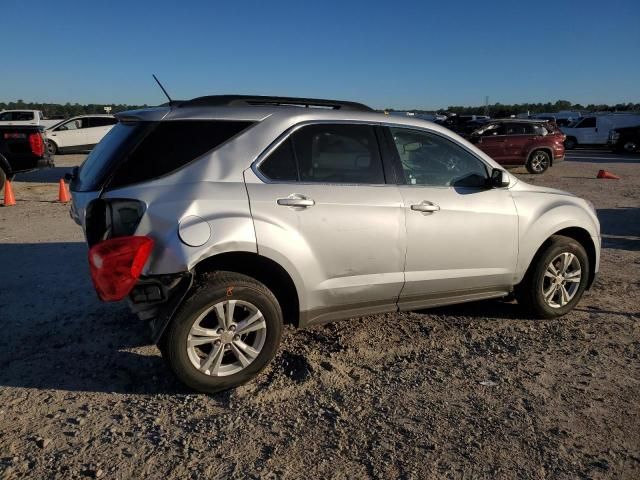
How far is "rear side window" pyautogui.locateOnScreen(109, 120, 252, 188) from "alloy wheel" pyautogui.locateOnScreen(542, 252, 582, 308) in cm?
294

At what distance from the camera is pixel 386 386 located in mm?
3531

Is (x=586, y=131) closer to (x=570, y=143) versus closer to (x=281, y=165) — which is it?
(x=570, y=143)

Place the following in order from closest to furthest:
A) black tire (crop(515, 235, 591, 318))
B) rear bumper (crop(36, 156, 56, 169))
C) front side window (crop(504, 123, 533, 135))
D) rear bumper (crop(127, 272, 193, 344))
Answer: rear bumper (crop(127, 272, 193, 344)) → black tire (crop(515, 235, 591, 318)) → rear bumper (crop(36, 156, 56, 169)) → front side window (crop(504, 123, 533, 135))

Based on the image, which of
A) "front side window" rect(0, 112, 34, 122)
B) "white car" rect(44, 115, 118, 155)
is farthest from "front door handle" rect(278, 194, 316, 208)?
"front side window" rect(0, 112, 34, 122)

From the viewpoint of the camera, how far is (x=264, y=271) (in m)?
3.57

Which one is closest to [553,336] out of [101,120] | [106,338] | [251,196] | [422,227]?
[422,227]

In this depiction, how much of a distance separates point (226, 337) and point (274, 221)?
0.79 m

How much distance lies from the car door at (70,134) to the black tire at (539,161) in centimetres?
1668

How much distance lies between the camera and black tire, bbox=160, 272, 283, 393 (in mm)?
3209

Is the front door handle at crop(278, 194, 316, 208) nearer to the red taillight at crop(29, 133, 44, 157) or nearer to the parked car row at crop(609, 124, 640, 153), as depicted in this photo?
the red taillight at crop(29, 133, 44, 157)

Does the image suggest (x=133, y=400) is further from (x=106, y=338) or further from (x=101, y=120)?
(x=101, y=120)

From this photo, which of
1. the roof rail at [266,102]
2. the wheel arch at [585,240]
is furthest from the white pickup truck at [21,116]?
the wheel arch at [585,240]

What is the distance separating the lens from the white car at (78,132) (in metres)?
21.0

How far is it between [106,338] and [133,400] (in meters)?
1.03
